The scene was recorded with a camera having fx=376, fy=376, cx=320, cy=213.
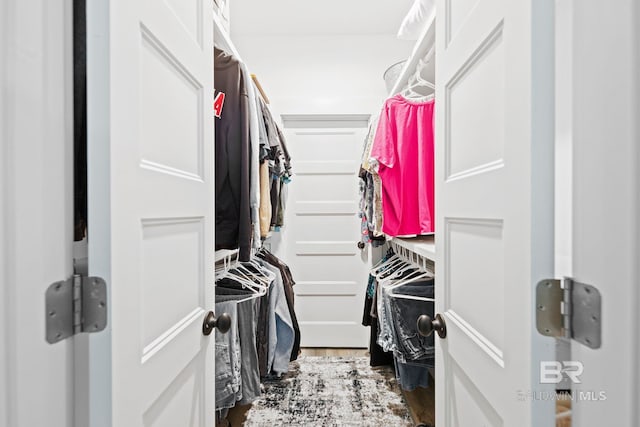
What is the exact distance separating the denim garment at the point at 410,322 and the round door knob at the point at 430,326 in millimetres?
595

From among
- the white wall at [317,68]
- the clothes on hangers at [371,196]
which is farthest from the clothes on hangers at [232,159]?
the white wall at [317,68]

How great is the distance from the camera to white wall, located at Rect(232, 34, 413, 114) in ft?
10.6

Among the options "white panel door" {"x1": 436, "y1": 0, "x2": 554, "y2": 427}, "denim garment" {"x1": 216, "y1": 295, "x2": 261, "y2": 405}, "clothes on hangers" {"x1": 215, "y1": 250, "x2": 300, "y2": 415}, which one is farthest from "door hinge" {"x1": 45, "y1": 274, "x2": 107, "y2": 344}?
"denim garment" {"x1": 216, "y1": 295, "x2": 261, "y2": 405}

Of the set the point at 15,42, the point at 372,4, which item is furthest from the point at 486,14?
the point at 372,4

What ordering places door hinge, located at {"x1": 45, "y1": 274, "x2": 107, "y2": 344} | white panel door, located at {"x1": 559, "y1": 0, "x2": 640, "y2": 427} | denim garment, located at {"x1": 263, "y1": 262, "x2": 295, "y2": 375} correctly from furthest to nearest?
denim garment, located at {"x1": 263, "y1": 262, "x2": 295, "y2": 375} → door hinge, located at {"x1": 45, "y1": 274, "x2": 107, "y2": 344} → white panel door, located at {"x1": 559, "y1": 0, "x2": 640, "y2": 427}

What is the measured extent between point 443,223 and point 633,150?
63 centimetres

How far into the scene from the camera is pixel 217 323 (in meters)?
1.03

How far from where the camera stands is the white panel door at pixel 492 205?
22.7 inches

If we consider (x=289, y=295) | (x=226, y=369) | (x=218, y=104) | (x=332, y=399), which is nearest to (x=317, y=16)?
(x=218, y=104)

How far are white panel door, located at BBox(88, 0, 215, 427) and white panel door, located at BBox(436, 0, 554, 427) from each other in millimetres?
646

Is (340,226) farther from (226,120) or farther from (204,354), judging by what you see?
(204,354)

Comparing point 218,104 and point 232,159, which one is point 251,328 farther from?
point 218,104

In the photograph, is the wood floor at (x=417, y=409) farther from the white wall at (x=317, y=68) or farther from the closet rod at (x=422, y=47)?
the white wall at (x=317, y=68)

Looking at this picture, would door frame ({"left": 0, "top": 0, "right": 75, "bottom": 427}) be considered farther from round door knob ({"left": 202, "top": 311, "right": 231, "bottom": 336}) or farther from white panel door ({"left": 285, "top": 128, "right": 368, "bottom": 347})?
white panel door ({"left": 285, "top": 128, "right": 368, "bottom": 347})
